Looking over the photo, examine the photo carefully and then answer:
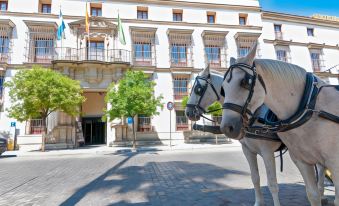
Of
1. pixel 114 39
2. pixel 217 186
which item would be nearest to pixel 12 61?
pixel 114 39

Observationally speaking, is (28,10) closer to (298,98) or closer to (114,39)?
(114,39)

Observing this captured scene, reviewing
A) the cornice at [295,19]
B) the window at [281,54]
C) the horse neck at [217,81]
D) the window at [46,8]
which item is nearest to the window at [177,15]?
the cornice at [295,19]

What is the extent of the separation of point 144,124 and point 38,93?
9417mm

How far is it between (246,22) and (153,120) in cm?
Result: 1640

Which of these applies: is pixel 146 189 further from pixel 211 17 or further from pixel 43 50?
pixel 211 17

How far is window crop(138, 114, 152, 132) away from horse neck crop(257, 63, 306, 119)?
1951cm

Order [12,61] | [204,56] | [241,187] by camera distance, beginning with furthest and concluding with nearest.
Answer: [204,56], [12,61], [241,187]

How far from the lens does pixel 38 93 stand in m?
15.7

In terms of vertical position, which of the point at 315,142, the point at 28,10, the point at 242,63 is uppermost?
the point at 28,10

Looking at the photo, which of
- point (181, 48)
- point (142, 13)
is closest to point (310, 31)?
point (181, 48)

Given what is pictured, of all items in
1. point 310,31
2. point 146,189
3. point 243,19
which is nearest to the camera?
point 146,189

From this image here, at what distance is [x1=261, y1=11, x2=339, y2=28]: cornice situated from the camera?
26927 mm

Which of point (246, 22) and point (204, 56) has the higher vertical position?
point (246, 22)

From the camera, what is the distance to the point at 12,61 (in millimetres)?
20094
